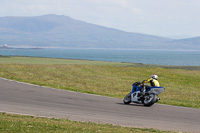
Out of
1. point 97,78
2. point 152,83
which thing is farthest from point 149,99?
point 97,78

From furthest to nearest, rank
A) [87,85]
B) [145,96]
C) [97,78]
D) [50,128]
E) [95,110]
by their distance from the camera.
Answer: [97,78] → [87,85] → [145,96] → [95,110] → [50,128]

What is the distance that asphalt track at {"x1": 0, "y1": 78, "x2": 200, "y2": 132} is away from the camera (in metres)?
14.4

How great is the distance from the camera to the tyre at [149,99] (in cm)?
1913

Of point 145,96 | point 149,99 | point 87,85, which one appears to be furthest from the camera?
point 87,85

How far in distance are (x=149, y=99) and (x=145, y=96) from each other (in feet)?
1.18

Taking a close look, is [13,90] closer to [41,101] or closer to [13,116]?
[41,101]

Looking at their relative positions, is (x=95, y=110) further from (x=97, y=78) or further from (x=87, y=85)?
(x=97, y=78)

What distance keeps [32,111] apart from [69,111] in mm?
1677

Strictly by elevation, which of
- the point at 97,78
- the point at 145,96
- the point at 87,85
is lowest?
the point at 87,85

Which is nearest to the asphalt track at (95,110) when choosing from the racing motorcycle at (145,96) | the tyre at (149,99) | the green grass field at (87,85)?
the tyre at (149,99)

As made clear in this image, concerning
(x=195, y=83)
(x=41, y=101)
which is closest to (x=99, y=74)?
(x=195, y=83)

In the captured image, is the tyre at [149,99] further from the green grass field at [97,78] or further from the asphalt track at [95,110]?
the green grass field at [97,78]

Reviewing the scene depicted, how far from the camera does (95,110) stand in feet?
55.5

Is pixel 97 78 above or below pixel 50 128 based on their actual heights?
above
